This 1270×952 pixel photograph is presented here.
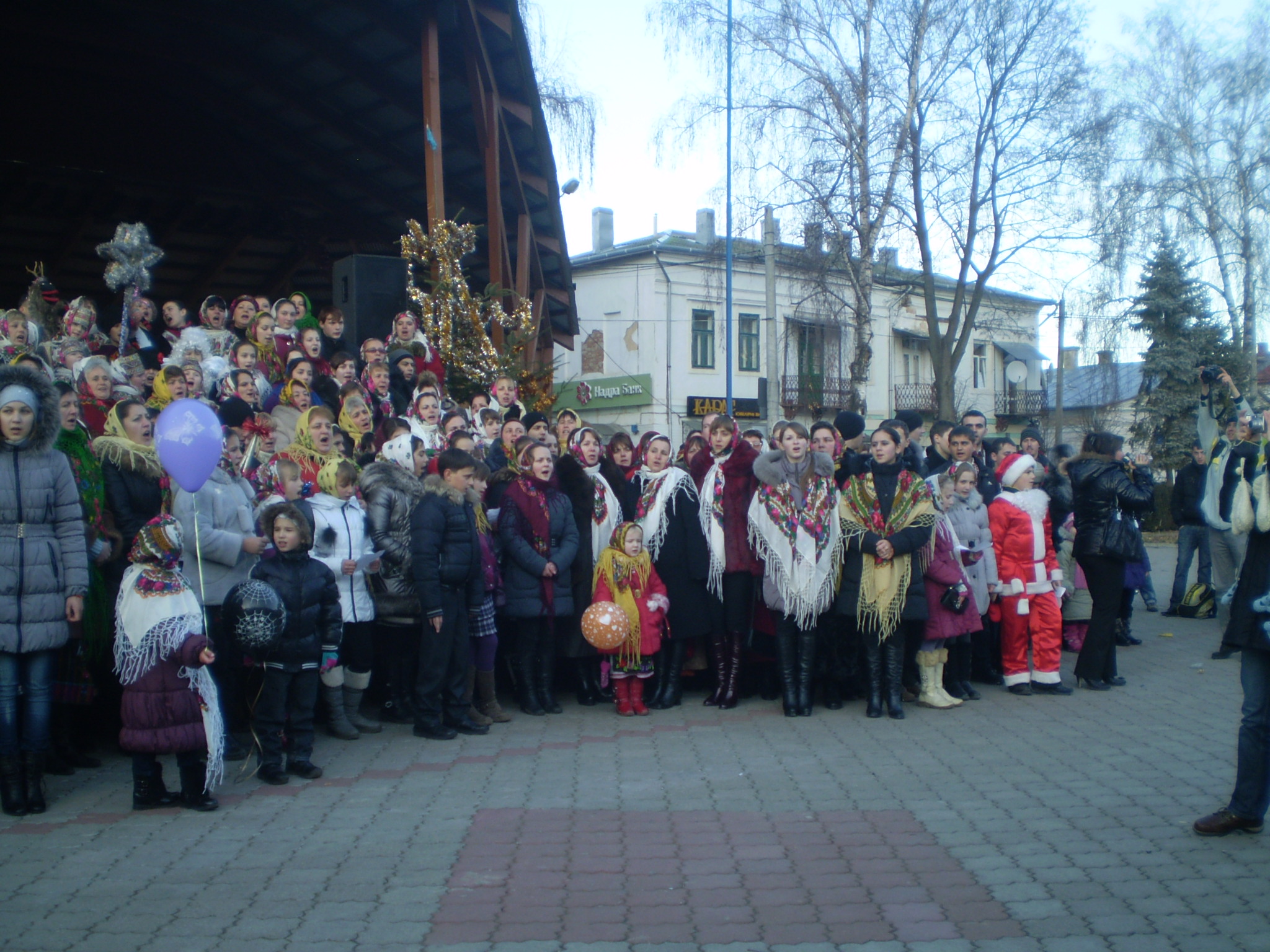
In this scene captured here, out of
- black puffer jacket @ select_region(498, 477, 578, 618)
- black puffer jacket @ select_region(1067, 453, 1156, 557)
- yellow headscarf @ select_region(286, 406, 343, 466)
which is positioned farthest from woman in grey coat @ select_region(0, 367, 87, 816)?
black puffer jacket @ select_region(1067, 453, 1156, 557)

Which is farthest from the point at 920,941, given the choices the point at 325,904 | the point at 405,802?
the point at 405,802

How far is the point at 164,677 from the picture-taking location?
504cm

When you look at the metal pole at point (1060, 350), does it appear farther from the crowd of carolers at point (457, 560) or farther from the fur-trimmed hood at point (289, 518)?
the fur-trimmed hood at point (289, 518)

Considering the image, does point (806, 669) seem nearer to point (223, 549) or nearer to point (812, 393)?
point (223, 549)

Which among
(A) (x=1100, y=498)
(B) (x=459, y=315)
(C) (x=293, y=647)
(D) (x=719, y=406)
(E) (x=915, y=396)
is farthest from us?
(E) (x=915, y=396)

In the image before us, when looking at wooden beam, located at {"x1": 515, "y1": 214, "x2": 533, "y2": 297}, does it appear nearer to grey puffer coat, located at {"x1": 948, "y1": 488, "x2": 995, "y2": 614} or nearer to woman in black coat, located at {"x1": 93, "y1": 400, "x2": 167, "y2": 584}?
grey puffer coat, located at {"x1": 948, "y1": 488, "x2": 995, "y2": 614}

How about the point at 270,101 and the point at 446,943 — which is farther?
the point at 270,101

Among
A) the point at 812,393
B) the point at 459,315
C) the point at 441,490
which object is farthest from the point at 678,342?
the point at 441,490

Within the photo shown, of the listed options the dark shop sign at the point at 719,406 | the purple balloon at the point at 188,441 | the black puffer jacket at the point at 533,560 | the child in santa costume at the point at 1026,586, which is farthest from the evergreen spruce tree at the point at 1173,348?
the purple balloon at the point at 188,441

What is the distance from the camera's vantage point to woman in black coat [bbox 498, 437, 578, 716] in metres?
7.32

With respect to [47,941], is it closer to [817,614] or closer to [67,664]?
[67,664]

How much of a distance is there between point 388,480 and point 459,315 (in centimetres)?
473

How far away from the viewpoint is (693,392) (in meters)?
35.5

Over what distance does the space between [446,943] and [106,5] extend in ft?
51.8
